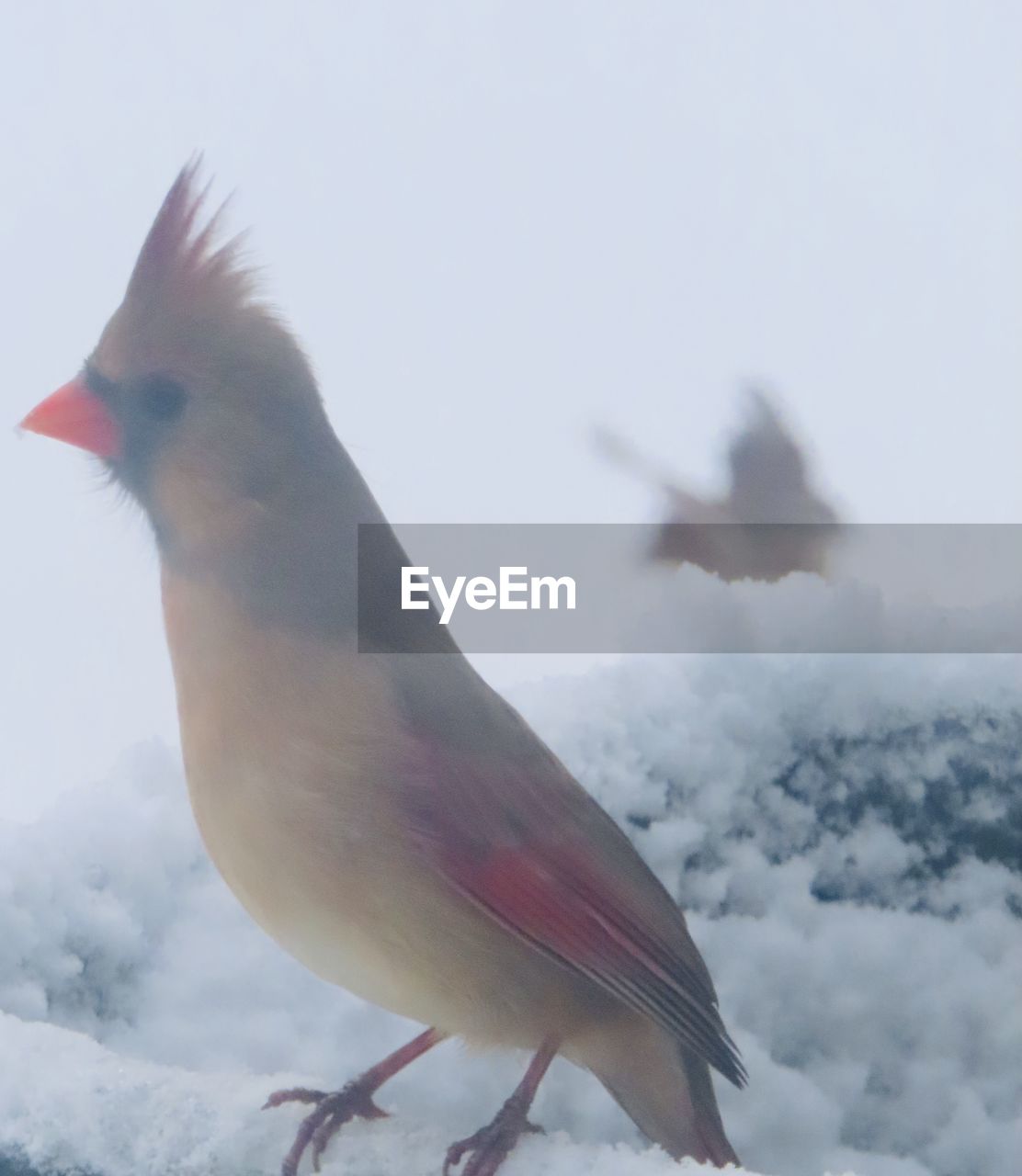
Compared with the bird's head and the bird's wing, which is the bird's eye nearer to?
the bird's head

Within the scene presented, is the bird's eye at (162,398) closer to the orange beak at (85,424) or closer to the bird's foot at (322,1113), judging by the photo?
the orange beak at (85,424)

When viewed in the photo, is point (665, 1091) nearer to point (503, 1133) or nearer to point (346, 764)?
point (503, 1133)

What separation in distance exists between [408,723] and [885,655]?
0.44 meters

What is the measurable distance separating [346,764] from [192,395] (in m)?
0.24

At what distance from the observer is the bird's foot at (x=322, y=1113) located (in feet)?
2.29

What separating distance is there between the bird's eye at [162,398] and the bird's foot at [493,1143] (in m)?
0.44

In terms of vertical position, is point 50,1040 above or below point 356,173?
below


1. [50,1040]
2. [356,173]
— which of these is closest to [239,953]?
[50,1040]

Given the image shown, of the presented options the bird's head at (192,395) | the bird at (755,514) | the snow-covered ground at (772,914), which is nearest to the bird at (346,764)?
the bird's head at (192,395)

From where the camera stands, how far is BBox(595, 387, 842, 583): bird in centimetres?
120

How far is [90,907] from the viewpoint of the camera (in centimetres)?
93

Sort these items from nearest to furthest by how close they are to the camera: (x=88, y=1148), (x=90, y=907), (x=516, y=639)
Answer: (x=88, y=1148), (x=90, y=907), (x=516, y=639)

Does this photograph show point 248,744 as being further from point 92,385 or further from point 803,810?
point 803,810

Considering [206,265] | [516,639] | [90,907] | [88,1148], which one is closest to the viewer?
[88,1148]
